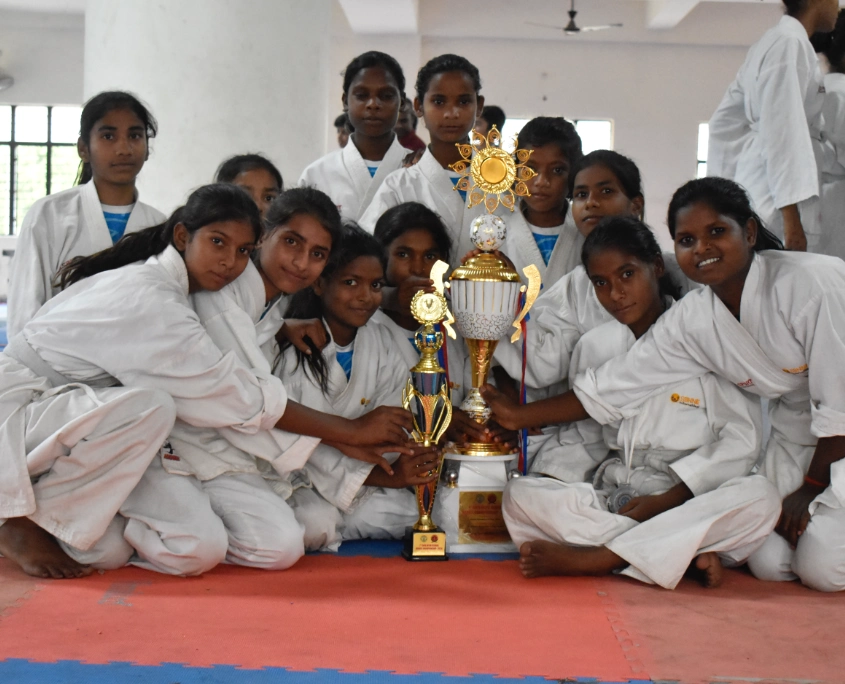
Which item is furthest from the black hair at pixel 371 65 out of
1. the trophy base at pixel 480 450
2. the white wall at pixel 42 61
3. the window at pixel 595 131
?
the white wall at pixel 42 61

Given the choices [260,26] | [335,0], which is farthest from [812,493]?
[335,0]

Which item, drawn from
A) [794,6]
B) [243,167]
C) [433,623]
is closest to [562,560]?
[433,623]

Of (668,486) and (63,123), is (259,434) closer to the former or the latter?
(668,486)

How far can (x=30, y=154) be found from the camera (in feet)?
49.7

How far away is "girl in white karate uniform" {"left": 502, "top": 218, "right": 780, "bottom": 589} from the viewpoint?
271cm

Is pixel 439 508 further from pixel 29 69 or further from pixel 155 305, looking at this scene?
pixel 29 69

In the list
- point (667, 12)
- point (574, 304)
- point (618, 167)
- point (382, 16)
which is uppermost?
point (667, 12)

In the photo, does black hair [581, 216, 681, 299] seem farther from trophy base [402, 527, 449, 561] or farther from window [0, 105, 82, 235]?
window [0, 105, 82, 235]

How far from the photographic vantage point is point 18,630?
7.02 ft

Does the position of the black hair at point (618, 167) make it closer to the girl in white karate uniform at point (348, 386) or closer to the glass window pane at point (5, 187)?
the girl in white karate uniform at point (348, 386)

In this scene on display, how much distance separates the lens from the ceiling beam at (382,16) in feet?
38.8

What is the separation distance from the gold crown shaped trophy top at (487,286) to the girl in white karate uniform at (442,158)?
1.77 ft

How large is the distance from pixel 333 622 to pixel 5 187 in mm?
14796

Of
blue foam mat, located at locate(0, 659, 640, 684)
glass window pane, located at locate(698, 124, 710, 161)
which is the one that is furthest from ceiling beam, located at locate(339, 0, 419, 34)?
blue foam mat, located at locate(0, 659, 640, 684)
